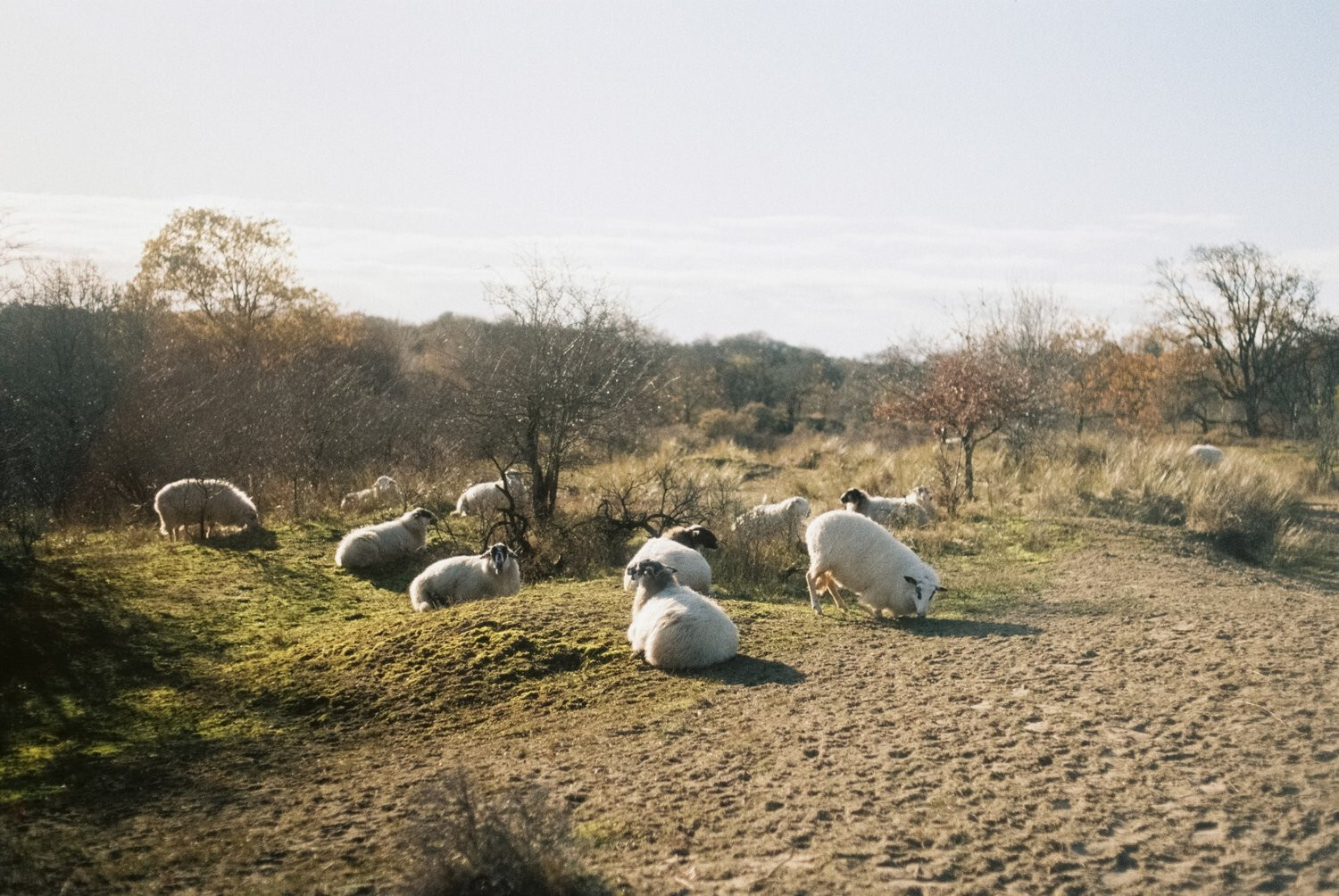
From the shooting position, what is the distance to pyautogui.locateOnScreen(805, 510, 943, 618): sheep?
9086mm

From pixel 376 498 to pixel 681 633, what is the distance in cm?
1112

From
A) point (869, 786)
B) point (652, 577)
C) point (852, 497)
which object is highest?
point (852, 497)

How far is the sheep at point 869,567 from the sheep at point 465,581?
303 cm

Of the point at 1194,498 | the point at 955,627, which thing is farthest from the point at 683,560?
the point at 1194,498

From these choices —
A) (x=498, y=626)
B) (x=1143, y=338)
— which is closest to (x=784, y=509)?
(x=498, y=626)

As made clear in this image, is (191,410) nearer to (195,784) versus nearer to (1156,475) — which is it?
(195,784)

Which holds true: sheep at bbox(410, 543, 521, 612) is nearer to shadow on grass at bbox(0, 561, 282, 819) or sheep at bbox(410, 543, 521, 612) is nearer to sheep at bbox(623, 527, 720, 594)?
sheep at bbox(623, 527, 720, 594)

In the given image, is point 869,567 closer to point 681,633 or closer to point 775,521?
point 681,633

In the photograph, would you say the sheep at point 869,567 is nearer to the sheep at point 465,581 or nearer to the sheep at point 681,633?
the sheep at point 681,633

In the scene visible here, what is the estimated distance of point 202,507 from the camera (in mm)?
14242

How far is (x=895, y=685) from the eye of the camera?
22.1ft

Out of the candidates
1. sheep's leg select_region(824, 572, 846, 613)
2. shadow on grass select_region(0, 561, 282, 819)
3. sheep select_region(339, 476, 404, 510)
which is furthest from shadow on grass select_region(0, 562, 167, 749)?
sheep select_region(339, 476, 404, 510)

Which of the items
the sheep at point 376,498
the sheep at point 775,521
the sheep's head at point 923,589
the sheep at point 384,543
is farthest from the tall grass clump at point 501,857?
the sheep at point 376,498

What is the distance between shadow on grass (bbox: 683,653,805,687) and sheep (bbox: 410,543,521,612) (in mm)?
3529
